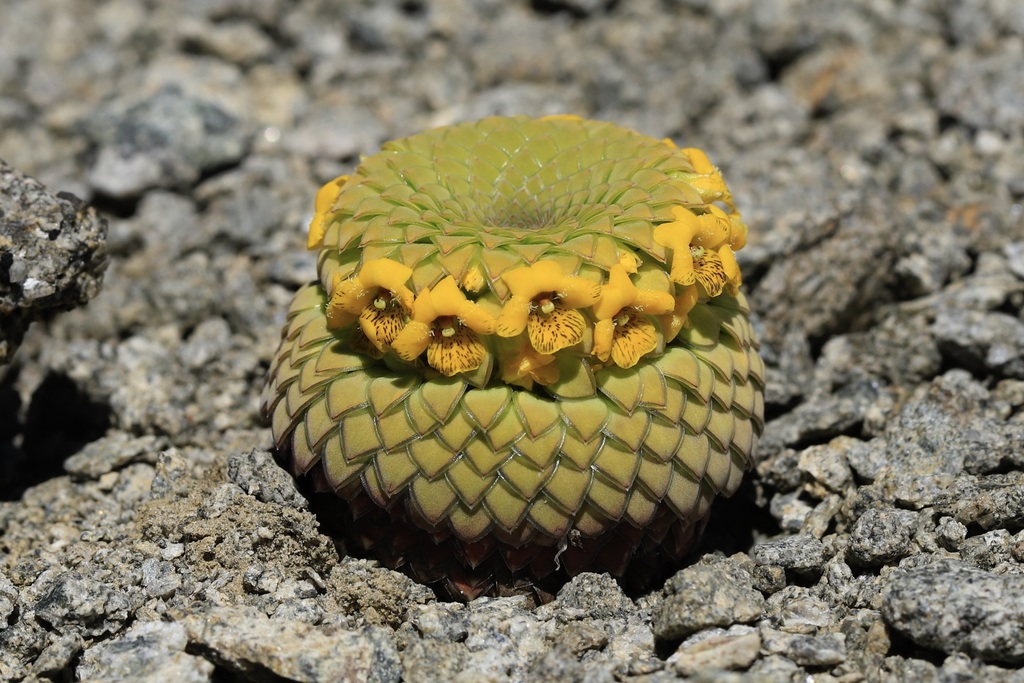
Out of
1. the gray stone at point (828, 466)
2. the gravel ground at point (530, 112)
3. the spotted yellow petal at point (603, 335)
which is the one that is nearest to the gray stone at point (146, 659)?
the gravel ground at point (530, 112)

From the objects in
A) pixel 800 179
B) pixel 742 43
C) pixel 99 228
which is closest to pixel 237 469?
pixel 99 228

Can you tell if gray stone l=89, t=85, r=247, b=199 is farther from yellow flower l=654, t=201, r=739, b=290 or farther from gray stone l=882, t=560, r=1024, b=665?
gray stone l=882, t=560, r=1024, b=665

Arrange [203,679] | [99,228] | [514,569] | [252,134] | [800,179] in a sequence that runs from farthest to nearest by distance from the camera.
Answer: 1. [252,134]
2. [800,179]
3. [99,228]
4. [514,569]
5. [203,679]

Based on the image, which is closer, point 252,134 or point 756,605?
point 756,605

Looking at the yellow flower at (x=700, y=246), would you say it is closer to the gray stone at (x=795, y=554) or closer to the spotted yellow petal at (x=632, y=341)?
the spotted yellow petal at (x=632, y=341)

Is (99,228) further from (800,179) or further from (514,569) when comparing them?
(800,179)

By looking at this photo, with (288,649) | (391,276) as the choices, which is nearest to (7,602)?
(288,649)
